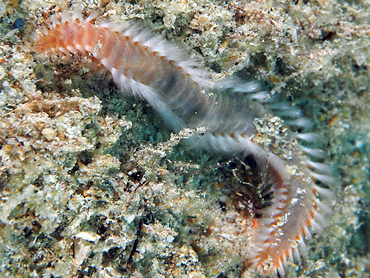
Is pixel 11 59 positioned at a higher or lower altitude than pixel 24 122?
higher

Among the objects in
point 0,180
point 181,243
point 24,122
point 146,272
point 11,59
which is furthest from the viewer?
point 181,243

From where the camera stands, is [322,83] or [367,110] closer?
[322,83]

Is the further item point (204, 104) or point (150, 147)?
point (204, 104)

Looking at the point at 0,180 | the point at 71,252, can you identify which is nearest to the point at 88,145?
the point at 0,180

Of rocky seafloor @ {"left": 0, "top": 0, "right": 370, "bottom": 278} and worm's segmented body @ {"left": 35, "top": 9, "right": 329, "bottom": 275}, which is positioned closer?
rocky seafloor @ {"left": 0, "top": 0, "right": 370, "bottom": 278}

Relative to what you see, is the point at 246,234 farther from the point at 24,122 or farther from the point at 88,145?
the point at 24,122
